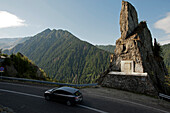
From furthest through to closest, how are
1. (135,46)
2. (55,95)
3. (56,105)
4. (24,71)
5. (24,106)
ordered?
(24,71)
(135,46)
(55,95)
(56,105)
(24,106)

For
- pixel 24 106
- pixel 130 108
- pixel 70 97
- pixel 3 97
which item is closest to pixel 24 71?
pixel 3 97

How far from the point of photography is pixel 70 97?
10211 mm

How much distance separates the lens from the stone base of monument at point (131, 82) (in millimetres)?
15710

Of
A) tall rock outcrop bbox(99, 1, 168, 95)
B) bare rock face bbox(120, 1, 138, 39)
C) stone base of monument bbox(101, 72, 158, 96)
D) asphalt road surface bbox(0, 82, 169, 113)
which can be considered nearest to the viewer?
asphalt road surface bbox(0, 82, 169, 113)

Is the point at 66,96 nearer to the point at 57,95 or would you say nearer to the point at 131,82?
the point at 57,95

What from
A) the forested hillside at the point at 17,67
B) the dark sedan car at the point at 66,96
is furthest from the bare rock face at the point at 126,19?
the forested hillside at the point at 17,67

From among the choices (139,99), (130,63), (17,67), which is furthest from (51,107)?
(17,67)

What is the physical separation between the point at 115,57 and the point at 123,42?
328 cm

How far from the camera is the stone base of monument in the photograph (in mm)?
15710

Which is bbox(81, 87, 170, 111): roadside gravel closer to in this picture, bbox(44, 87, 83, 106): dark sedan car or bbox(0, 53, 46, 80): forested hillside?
bbox(44, 87, 83, 106): dark sedan car

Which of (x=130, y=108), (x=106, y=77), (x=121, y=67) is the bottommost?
(x=130, y=108)

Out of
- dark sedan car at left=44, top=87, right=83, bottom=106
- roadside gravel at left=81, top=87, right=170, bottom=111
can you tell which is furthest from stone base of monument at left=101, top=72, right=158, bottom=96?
dark sedan car at left=44, top=87, right=83, bottom=106

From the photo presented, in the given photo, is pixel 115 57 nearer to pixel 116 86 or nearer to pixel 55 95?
pixel 116 86

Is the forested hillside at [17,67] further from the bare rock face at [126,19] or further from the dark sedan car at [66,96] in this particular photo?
the bare rock face at [126,19]
